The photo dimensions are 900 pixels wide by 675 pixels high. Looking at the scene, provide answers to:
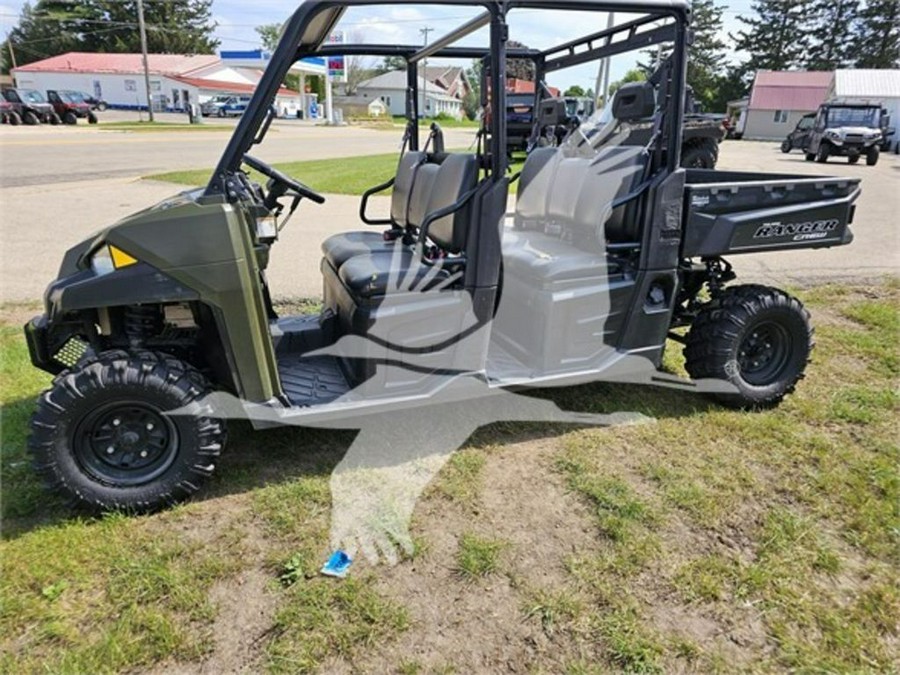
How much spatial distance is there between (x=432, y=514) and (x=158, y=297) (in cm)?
141

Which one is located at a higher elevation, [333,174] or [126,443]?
[333,174]

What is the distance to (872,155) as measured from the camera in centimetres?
2086

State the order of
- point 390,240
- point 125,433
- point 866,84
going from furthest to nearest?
point 866,84, point 390,240, point 125,433

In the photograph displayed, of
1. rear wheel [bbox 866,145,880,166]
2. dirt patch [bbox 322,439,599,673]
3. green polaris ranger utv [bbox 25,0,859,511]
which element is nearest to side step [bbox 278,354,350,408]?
green polaris ranger utv [bbox 25,0,859,511]

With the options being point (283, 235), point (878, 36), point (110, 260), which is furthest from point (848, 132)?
point (878, 36)

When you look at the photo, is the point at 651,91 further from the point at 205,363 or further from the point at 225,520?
the point at 225,520

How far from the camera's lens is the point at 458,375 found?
3045mm

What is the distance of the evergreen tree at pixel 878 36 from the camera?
48.4m

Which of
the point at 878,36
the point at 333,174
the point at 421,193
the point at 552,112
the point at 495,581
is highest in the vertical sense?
the point at 878,36

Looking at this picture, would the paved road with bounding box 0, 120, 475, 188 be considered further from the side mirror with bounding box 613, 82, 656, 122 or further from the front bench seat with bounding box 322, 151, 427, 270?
the side mirror with bounding box 613, 82, 656, 122

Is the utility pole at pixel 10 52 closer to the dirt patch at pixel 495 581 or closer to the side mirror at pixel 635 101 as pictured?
the side mirror at pixel 635 101

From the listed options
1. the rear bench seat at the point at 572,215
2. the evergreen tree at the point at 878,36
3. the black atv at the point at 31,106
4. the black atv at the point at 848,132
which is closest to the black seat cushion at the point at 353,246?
the rear bench seat at the point at 572,215

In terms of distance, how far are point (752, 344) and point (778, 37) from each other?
6088 cm

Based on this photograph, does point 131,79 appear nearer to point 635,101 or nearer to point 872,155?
point 872,155
